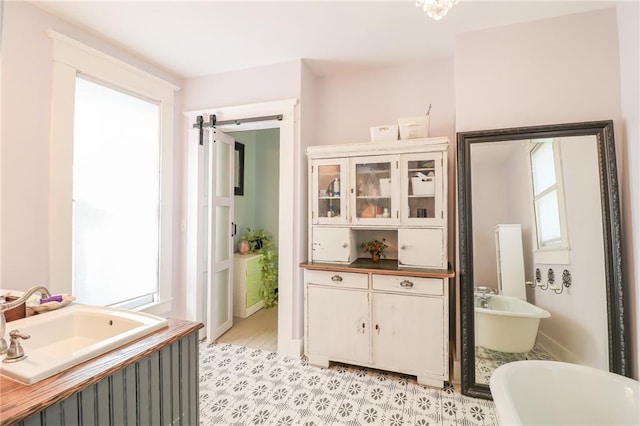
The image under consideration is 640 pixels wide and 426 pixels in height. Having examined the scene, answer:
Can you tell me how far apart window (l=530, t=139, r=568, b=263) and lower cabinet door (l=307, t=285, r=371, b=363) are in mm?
1345

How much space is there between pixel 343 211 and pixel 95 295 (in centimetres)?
216

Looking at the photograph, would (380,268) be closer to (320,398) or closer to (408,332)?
(408,332)

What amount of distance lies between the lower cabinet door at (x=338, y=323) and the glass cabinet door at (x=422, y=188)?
0.78 meters

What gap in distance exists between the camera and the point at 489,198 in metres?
2.15

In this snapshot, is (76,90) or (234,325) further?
(234,325)

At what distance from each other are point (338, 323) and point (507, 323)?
48.9 inches

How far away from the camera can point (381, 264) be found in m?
2.57

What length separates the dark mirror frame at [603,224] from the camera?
1827 mm

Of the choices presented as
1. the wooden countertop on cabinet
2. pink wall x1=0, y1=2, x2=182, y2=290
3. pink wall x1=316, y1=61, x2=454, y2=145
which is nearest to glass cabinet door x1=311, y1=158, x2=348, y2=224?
the wooden countertop on cabinet

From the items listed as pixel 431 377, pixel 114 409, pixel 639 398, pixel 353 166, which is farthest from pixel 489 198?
pixel 114 409

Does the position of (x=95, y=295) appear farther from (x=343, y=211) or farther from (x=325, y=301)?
(x=343, y=211)

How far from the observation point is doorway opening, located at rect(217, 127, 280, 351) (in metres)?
3.32

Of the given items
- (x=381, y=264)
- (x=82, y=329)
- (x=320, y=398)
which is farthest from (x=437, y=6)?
(x=320, y=398)

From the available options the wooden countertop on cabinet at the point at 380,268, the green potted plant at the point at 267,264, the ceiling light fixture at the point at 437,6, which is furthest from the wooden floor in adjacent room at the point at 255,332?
the ceiling light fixture at the point at 437,6
